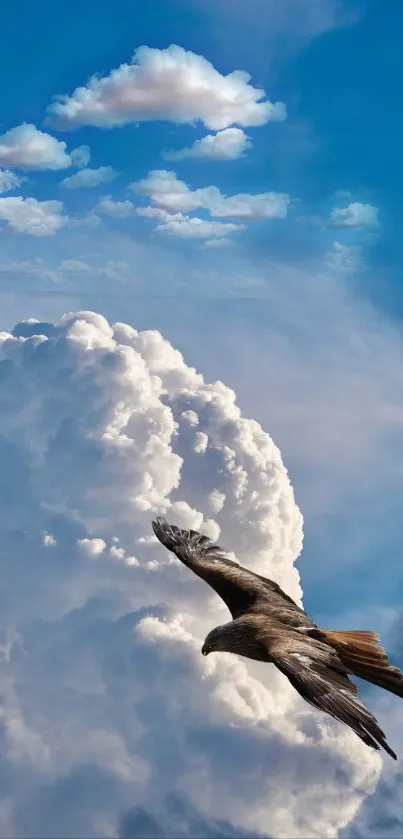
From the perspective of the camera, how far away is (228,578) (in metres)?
32.5

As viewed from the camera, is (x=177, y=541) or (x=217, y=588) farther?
(x=177, y=541)

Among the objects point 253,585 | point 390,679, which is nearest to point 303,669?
point 390,679

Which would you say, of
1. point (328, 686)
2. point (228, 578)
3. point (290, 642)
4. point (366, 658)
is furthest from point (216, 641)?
A: point (328, 686)

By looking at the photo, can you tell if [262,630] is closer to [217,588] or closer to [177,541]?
[217,588]

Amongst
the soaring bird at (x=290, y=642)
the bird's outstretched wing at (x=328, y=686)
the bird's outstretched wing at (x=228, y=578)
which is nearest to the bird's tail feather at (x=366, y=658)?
the soaring bird at (x=290, y=642)

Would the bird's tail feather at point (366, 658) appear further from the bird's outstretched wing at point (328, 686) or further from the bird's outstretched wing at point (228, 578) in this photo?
the bird's outstretched wing at point (228, 578)

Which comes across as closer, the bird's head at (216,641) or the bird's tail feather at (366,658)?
the bird's tail feather at (366,658)

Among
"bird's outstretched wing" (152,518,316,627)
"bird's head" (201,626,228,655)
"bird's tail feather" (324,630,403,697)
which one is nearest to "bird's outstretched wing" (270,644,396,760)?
"bird's tail feather" (324,630,403,697)

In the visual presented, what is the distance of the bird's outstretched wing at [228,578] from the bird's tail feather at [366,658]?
2.01m

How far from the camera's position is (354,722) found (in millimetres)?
19828

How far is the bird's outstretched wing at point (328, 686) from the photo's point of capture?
1953 centimetres

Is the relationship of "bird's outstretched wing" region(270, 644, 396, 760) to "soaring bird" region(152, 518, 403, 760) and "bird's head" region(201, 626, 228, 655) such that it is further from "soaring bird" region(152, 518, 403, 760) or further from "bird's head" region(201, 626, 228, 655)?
"bird's head" region(201, 626, 228, 655)

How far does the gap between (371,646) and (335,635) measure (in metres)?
1.17

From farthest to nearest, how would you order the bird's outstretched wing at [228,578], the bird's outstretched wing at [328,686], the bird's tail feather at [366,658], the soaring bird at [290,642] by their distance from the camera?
the bird's outstretched wing at [228,578] < the bird's tail feather at [366,658] < the soaring bird at [290,642] < the bird's outstretched wing at [328,686]
